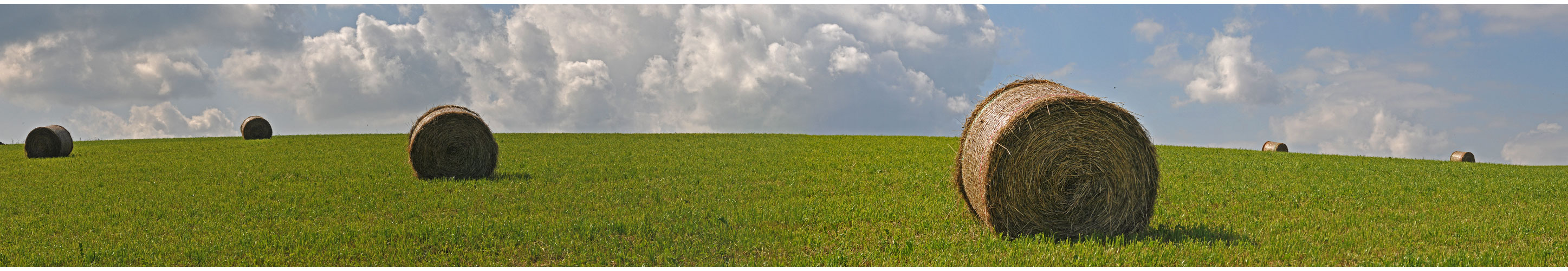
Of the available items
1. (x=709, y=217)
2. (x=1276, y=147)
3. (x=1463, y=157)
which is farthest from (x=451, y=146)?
(x=1463, y=157)

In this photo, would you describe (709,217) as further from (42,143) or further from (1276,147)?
(1276,147)

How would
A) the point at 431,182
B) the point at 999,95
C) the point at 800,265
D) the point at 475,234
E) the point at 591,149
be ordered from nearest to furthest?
the point at 800,265 < the point at 475,234 < the point at 999,95 < the point at 431,182 < the point at 591,149

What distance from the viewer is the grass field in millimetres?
8445

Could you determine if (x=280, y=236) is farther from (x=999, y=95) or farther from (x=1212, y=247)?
(x=1212, y=247)

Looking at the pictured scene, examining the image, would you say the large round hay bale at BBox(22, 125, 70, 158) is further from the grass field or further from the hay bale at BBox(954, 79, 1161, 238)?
the hay bale at BBox(954, 79, 1161, 238)

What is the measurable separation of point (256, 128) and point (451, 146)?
25.7 m

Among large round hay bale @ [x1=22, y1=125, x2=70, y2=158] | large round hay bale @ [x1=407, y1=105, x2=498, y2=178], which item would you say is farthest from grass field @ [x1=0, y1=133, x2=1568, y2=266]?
large round hay bale @ [x1=22, y1=125, x2=70, y2=158]

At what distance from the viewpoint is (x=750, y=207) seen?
11992mm

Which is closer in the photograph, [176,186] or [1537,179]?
[176,186]

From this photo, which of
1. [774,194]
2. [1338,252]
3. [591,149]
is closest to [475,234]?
[774,194]

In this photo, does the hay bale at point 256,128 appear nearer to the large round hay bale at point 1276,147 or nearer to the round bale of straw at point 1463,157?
the large round hay bale at point 1276,147

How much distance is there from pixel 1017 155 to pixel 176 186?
58.1 feet

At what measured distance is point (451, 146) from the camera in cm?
1769

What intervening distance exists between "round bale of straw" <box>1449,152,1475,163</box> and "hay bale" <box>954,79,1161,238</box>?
42.0 m
